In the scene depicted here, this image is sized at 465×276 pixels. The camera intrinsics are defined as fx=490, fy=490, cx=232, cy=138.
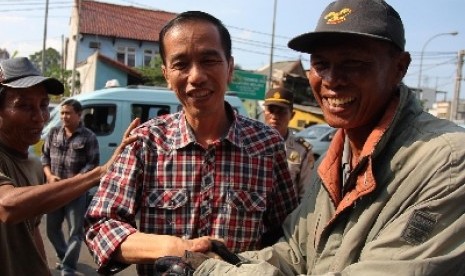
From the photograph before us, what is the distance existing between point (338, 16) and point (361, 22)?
9 cm

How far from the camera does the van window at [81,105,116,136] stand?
8445 mm

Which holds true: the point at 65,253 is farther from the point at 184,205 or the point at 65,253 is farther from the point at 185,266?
the point at 185,266

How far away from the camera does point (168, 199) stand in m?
1.99

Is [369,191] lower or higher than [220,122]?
lower

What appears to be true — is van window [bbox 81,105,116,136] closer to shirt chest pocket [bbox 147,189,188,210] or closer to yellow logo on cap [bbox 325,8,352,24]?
shirt chest pocket [bbox 147,189,188,210]

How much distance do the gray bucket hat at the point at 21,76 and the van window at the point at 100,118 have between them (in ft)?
18.8

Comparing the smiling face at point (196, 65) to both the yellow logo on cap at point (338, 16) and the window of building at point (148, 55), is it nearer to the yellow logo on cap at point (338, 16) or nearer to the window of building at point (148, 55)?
the yellow logo on cap at point (338, 16)

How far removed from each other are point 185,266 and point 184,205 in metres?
0.47

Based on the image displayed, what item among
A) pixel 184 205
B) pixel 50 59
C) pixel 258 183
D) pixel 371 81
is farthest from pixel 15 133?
pixel 50 59

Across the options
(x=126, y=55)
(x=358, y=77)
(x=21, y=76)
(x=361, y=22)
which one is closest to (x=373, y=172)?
(x=358, y=77)

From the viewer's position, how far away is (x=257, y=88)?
2469 cm

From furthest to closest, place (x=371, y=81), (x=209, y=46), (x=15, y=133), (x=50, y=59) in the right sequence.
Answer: (x=50, y=59)
(x=15, y=133)
(x=209, y=46)
(x=371, y=81)

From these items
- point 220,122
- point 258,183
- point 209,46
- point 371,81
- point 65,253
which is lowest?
point 65,253

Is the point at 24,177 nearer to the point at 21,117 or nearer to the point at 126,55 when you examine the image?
the point at 21,117
